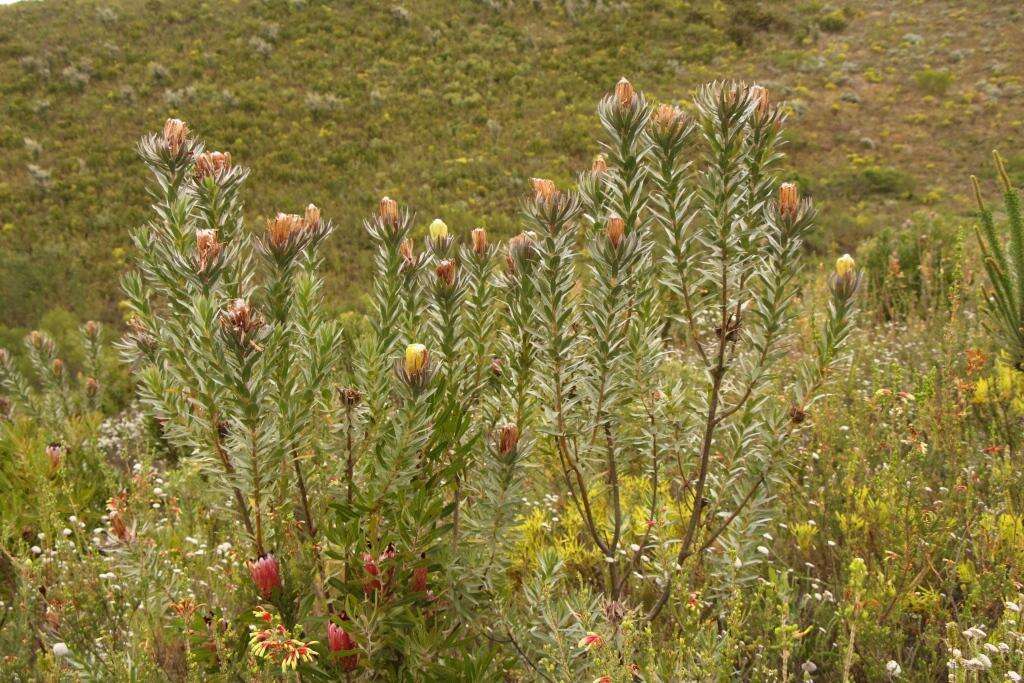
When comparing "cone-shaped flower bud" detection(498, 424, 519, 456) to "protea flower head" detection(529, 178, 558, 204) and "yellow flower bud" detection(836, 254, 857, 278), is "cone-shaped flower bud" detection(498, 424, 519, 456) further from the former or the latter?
"yellow flower bud" detection(836, 254, 857, 278)

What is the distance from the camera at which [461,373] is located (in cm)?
151

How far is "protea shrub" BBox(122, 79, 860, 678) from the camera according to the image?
4.07ft

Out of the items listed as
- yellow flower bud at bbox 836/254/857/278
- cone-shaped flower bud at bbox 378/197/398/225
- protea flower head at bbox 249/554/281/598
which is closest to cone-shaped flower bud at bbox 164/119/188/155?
cone-shaped flower bud at bbox 378/197/398/225

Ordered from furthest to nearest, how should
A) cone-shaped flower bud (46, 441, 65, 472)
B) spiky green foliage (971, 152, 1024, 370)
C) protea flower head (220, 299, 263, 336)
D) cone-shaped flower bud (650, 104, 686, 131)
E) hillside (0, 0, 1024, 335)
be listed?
hillside (0, 0, 1024, 335), spiky green foliage (971, 152, 1024, 370), cone-shaped flower bud (46, 441, 65, 472), cone-shaped flower bud (650, 104, 686, 131), protea flower head (220, 299, 263, 336)

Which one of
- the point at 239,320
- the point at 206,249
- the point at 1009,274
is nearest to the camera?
the point at 239,320

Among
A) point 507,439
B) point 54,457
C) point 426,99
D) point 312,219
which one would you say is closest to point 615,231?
point 507,439

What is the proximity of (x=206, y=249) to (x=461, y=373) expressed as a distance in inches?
23.6

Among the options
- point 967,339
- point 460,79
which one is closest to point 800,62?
point 460,79

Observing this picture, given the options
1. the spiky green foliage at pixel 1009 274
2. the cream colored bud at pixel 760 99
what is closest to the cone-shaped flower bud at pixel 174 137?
the cream colored bud at pixel 760 99

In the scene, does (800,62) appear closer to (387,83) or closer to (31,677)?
(387,83)

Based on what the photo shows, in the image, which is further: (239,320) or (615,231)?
(615,231)

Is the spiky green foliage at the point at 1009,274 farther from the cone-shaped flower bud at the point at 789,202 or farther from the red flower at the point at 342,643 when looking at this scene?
the red flower at the point at 342,643

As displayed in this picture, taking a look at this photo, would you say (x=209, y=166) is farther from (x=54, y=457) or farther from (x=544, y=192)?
(x=54, y=457)

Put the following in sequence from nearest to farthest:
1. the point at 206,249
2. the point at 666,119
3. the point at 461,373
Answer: the point at 206,249 < the point at 666,119 < the point at 461,373
